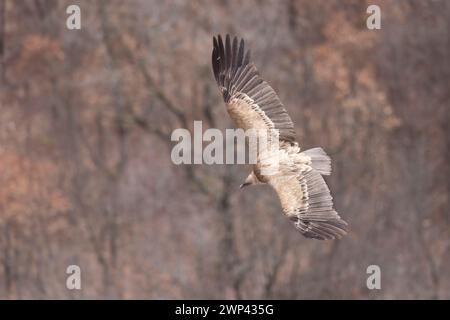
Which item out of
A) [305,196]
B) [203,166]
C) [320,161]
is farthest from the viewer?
[203,166]

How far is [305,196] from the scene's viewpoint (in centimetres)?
1270

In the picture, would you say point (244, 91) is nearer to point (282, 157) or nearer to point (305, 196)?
point (282, 157)

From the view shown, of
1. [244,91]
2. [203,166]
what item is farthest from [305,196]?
[203,166]

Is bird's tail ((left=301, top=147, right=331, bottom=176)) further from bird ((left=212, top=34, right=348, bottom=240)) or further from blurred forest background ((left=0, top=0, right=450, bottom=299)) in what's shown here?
blurred forest background ((left=0, top=0, right=450, bottom=299))

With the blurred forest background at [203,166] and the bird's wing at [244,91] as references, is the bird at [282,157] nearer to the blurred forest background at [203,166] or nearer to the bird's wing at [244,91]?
the bird's wing at [244,91]

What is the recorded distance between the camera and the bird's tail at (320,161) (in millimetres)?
12461

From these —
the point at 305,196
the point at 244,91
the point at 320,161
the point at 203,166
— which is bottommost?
the point at 305,196

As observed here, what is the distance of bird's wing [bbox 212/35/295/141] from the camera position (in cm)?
1331

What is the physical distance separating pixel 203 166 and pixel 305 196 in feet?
44.0

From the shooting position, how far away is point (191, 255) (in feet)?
91.7

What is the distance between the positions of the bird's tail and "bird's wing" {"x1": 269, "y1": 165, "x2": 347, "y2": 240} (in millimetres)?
67

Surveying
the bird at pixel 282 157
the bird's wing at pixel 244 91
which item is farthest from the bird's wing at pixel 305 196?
the bird's wing at pixel 244 91

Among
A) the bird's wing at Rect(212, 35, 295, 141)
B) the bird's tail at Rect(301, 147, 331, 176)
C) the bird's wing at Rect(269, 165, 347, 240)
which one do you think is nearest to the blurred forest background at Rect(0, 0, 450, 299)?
the bird's wing at Rect(212, 35, 295, 141)
